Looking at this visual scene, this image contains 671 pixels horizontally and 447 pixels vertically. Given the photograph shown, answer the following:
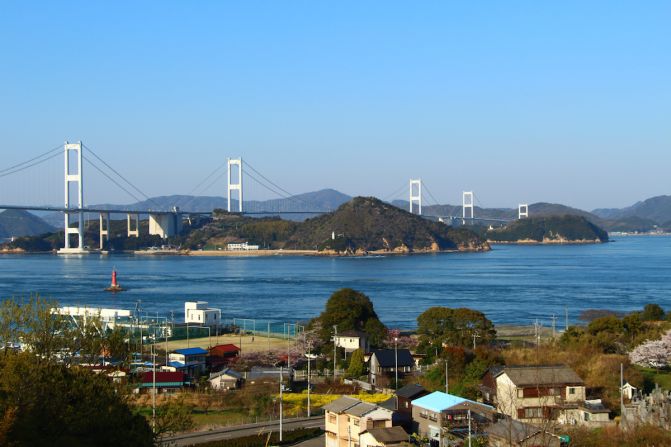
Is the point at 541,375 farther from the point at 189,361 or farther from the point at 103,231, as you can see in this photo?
the point at 103,231

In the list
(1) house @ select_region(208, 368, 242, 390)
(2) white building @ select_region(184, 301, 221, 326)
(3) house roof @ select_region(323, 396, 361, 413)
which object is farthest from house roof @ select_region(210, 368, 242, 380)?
(2) white building @ select_region(184, 301, 221, 326)

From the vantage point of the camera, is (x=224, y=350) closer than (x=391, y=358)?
No

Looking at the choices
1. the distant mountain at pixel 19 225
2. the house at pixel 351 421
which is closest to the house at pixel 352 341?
the house at pixel 351 421

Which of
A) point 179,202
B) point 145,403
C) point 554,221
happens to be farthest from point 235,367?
point 179,202

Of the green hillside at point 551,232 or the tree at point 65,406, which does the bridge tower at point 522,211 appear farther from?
the tree at point 65,406

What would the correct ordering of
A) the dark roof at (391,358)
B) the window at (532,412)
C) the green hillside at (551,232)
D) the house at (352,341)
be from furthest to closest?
the green hillside at (551,232), the house at (352,341), the dark roof at (391,358), the window at (532,412)

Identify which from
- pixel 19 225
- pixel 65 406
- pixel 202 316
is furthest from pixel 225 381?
pixel 19 225

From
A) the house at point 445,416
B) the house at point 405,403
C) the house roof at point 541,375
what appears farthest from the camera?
the house roof at point 541,375
